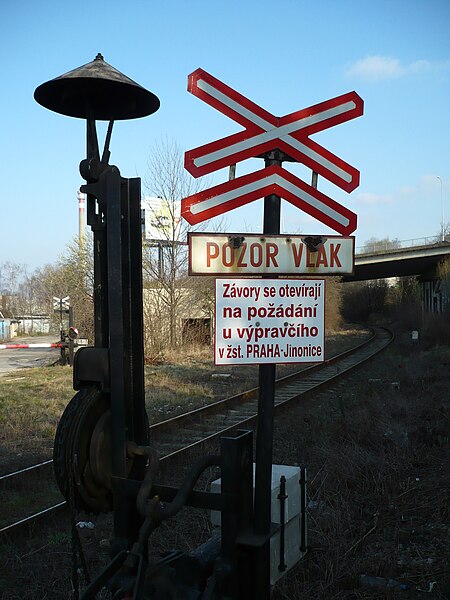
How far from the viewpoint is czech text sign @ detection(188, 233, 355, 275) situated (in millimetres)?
3121

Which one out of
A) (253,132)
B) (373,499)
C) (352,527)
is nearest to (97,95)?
(253,132)

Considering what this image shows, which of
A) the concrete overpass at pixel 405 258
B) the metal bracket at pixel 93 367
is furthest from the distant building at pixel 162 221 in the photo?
the metal bracket at pixel 93 367

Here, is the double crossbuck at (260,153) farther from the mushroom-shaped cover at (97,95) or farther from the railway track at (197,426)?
the railway track at (197,426)

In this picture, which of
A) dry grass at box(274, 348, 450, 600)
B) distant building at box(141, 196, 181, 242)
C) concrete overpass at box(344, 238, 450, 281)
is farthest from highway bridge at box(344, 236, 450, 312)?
dry grass at box(274, 348, 450, 600)

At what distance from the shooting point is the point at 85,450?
9.26 feet

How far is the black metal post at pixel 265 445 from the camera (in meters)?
2.93

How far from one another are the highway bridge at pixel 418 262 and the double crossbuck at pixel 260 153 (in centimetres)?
3671

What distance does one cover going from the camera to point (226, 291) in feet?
10.5

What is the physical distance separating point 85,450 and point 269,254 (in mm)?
1399

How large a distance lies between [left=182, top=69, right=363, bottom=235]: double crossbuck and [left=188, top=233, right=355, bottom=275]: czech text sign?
17 cm

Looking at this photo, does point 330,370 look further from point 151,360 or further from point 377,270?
point 377,270

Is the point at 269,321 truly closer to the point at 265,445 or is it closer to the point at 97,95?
the point at 265,445

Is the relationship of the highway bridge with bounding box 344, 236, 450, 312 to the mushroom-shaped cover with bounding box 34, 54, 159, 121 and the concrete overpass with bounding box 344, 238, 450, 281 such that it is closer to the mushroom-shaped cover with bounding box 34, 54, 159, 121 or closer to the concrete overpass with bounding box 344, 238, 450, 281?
the concrete overpass with bounding box 344, 238, 450, 281

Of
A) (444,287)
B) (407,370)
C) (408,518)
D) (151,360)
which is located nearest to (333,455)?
(408,518)
